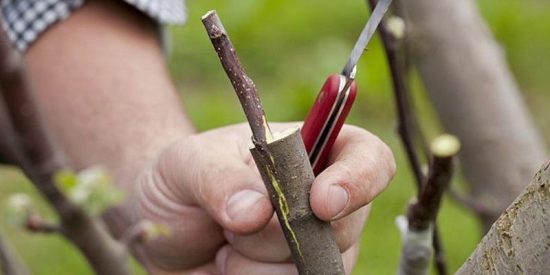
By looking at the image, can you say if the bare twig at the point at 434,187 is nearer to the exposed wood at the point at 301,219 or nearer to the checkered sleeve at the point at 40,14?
the exposed wood at the point at 301,219

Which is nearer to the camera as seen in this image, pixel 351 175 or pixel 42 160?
pixel 351 175

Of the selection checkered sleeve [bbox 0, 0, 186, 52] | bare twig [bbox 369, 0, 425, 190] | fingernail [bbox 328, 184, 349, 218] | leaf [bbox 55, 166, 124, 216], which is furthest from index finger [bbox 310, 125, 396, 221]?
checkered sleeve [bbox 0, 0, 186, 52]

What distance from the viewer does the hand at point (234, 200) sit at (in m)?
0.72

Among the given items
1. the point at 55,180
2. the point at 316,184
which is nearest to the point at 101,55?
the point at 55,180

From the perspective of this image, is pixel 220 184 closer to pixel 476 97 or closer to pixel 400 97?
pixel 400 97

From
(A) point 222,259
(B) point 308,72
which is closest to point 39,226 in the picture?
(A) point 222,259

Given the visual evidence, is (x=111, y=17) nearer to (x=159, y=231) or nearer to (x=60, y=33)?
(x=60, y=33)

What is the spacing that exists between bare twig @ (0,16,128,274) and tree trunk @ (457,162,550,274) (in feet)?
1.44

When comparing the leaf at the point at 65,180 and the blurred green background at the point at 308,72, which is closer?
the leaf at the point at 65,180

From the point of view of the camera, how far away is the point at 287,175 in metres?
0.59

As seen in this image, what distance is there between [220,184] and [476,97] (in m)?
0.62

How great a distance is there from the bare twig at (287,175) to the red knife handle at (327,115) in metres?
0.09

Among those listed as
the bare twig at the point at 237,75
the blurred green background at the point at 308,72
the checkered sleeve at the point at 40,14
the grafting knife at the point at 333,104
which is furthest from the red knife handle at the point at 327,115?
the blurred green background at the point at 308,72

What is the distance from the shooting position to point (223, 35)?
0.55 metres
